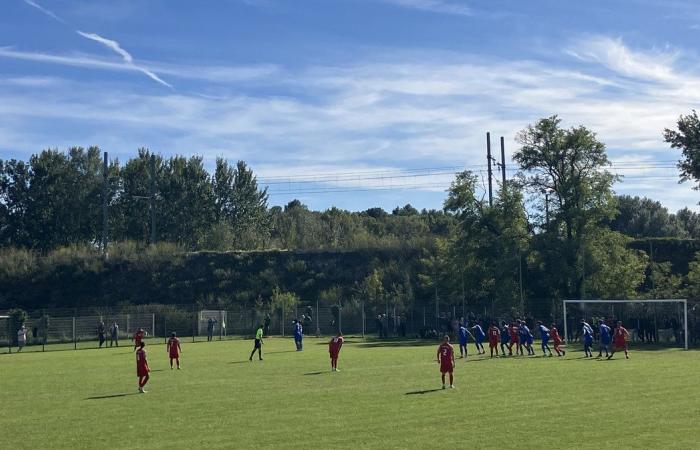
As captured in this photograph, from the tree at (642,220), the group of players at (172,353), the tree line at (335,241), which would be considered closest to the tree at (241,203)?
the tree line at (335,241)

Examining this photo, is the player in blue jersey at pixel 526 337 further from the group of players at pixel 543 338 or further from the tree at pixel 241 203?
the tree at pixel 241 203

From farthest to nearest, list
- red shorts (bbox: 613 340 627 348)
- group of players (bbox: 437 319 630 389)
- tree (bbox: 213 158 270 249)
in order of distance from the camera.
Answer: tree (bbox: 213 158 270 249)
group of players (bbox: 437 319 630 389)
red shorts (bbox: 613 340 627 348)

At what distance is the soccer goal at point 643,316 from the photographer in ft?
158

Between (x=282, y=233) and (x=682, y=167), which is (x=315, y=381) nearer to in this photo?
(x=682, y=167)

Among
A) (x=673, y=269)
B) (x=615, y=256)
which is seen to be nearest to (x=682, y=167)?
(x=615, y=256)

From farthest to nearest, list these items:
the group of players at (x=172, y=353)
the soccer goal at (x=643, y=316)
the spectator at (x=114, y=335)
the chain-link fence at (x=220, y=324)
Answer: the chain-link fence at (x=220, y=324)
the spectator at (x=114, y=335)
the soccer goal at (x=643, y=316)
the group of players at (x=172, y=353)

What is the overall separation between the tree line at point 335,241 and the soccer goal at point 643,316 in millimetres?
3005

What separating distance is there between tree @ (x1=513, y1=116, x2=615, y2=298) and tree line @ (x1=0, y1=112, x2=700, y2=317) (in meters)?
0.10

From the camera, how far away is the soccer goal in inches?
1892

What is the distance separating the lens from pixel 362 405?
66.0ft

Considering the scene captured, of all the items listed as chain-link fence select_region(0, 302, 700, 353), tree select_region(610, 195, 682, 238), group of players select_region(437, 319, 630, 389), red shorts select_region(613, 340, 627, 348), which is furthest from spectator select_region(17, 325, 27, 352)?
tree select_region(610, 195, 682, 238)

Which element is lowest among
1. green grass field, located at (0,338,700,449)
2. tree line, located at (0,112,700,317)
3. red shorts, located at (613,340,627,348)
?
green grass field, located at (0,338,700,449)

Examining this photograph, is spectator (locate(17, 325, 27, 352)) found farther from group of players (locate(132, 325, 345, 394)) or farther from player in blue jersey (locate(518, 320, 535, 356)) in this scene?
player in blue jersey (locate(518, 320, 535, 356))

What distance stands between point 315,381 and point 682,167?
40807 mm
